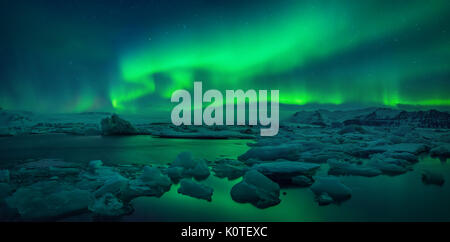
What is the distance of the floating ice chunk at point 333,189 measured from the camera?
12.5 ft

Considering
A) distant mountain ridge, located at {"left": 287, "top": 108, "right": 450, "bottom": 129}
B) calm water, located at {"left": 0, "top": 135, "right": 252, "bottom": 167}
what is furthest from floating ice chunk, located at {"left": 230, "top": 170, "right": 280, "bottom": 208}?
distant mountain ridge, located at {"left": 287, "top": 108, "right": 450, "bottom": 129}

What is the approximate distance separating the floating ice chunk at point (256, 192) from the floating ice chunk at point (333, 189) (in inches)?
30.2

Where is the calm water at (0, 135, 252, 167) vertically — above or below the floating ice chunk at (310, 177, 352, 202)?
below

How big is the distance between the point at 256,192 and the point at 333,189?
4.24 ft

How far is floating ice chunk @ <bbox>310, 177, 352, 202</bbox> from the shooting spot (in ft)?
12.5

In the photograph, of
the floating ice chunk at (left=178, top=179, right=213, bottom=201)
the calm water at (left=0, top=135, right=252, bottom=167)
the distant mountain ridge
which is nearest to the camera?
the floating ice chunk at (left=178, top=179, right=213, bottom=201)

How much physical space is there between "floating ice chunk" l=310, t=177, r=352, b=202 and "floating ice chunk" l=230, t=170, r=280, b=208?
77 cm

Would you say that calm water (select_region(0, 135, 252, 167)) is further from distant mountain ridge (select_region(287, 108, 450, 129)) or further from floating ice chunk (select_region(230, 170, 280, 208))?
distant mountain ridge (select_region(287, 108, 450, 129))

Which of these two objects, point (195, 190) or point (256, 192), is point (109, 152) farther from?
point (256, 192)
